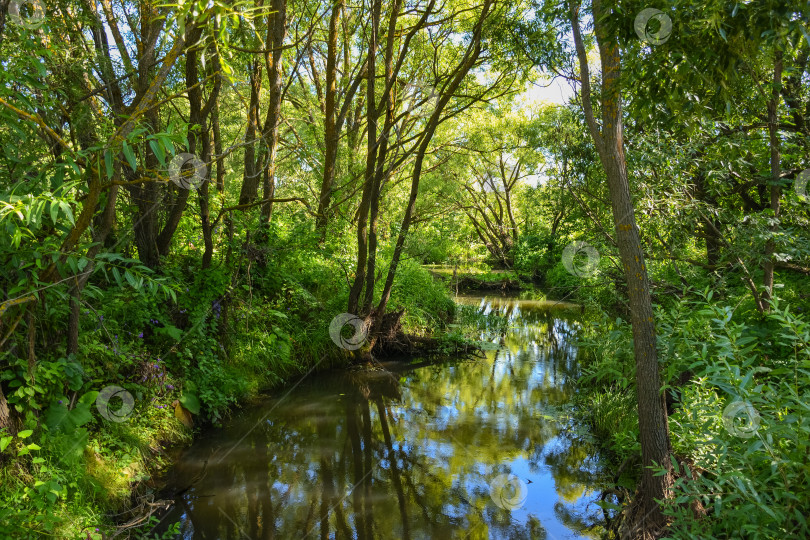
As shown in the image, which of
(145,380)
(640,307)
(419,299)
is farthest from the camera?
(419,299)

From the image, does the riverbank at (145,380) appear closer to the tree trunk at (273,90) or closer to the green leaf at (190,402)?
the green leaf at (190,402)

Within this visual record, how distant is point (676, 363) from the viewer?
344cm

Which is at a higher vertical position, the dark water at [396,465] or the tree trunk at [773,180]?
A: the tree trunk at [773,180]

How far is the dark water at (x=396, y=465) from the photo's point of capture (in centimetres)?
394

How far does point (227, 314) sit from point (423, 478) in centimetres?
333

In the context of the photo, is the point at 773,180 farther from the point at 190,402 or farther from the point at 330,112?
the point at 190,402

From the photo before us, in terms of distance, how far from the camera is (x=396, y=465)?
503 cm

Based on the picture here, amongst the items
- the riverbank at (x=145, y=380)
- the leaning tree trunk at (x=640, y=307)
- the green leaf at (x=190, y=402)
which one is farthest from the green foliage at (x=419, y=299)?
the leaning tree trunk at (x=640, y=307)

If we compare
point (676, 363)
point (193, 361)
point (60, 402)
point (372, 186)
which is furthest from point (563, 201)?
point (60, 402)

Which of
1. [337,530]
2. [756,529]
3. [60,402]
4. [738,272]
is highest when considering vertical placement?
[738,272]

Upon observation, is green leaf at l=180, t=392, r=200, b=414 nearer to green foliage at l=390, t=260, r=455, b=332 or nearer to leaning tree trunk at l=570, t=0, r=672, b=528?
leaning tree trunk at l=570, t=0, r=672, b=528

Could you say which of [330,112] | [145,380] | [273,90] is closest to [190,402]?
[145,380]

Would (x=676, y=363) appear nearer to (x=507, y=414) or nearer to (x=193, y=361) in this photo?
(x=507, y=414)

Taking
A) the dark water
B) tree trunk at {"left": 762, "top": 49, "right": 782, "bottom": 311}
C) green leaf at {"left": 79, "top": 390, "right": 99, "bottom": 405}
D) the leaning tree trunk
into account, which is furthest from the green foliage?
the leaning tree trunk
